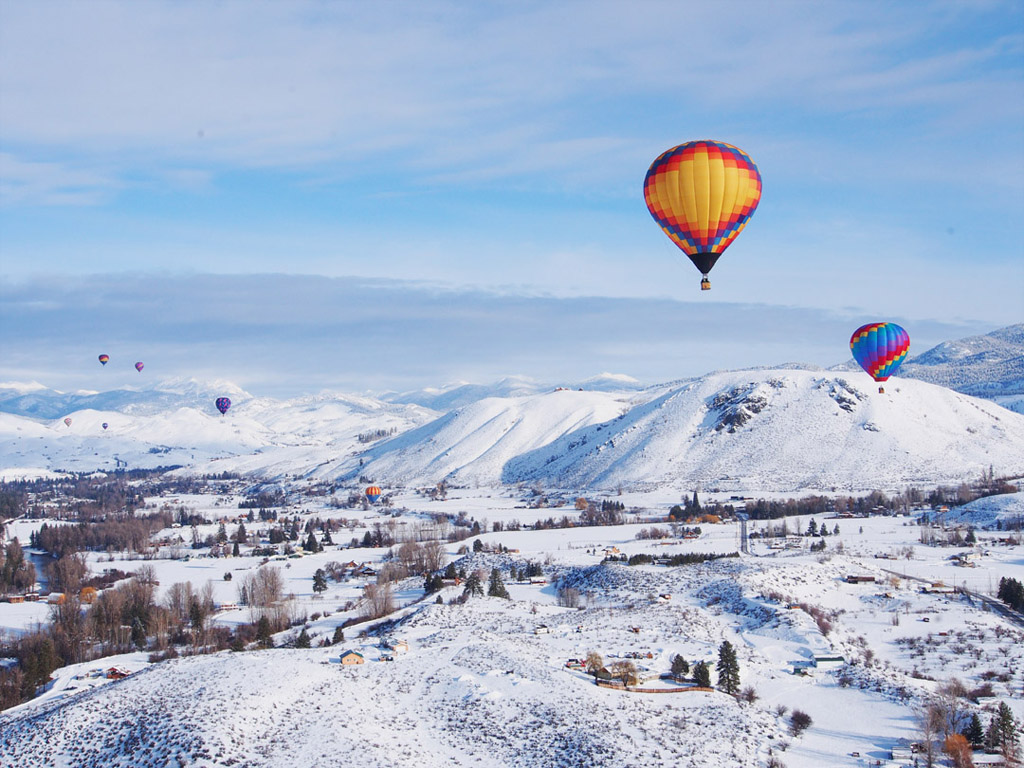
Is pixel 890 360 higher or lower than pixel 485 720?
higher

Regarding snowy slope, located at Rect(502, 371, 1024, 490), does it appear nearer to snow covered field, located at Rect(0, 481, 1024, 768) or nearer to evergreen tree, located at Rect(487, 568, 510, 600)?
snow covered field, located at Rect(0, 481, 1024, 768)

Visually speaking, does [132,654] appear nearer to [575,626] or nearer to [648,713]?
[575,626]

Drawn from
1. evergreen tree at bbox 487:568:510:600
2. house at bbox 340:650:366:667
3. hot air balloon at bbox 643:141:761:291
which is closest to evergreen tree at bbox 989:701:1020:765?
hot air balloon at bbox 643:141:761:291

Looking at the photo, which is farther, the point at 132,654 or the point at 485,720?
the point at 132,654

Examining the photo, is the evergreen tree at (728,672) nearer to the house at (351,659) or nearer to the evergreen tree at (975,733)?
the evergreen tree at (975,733)

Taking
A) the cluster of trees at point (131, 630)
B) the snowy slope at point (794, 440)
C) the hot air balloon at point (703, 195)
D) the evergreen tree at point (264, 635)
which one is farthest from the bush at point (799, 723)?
the snowy slope at point (794, 440)

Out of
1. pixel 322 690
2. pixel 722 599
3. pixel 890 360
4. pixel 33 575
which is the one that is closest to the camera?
pixel 322 690

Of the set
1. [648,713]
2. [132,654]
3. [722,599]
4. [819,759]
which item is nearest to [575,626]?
[722,599]
